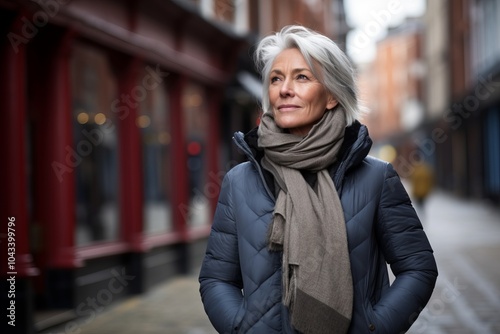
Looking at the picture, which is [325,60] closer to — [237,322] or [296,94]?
[296,94]

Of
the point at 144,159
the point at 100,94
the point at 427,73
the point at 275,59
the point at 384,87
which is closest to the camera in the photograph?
the point at 275,59

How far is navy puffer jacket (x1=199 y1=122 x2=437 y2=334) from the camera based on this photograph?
276cm

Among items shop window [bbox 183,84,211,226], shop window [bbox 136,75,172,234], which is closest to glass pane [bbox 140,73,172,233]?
shop window [bbox 136,75,172,234]

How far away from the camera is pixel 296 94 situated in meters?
2.80

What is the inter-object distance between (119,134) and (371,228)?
28.7 ft

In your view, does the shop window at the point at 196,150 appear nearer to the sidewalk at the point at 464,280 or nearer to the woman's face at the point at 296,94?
the sidewalk at the point at 464,280

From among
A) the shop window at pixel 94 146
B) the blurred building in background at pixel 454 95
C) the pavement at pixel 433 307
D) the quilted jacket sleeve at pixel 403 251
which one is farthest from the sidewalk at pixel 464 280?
the quilted jacket sleeve at pixel 403 251

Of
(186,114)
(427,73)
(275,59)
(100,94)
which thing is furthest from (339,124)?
(427,73)

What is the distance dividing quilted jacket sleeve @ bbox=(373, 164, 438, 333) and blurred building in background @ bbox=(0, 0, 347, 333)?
17.7 ft

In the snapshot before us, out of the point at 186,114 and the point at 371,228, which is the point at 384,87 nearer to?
the point at 186,114

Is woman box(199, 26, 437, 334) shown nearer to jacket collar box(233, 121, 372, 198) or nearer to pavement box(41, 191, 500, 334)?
jacket collar box(233, 121, 372, 198)

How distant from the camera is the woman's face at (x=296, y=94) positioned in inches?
110

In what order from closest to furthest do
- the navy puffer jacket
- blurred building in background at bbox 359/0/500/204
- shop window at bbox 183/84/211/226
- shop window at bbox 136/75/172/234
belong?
the navy puffer jacket
shop window at bbox 136/75/172/234
shop window at bbox 183/84/211/226
blurred building in background at bbox 359/0/500/204

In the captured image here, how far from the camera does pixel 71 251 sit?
9.26 metres
